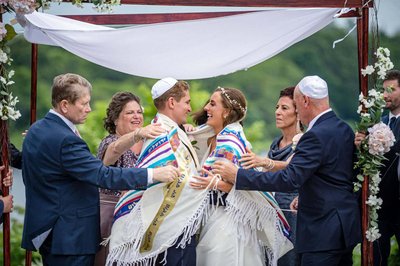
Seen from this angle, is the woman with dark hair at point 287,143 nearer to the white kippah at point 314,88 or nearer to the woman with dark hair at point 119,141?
the white kippah at point 314,88

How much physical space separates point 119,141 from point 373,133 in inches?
72.2

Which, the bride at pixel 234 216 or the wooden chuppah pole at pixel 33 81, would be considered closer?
the bride at pixel 234 216

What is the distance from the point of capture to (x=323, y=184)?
5.30 m

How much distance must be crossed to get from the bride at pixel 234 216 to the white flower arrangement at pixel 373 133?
2.39ft

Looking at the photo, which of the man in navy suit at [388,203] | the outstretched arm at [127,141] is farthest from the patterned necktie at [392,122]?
the outstretched arm at [127,141]

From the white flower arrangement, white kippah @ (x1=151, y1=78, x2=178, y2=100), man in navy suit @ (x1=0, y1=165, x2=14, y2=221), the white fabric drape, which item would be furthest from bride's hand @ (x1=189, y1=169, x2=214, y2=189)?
man in navy suit @ (x1=0, y1=165, x2=14, y2=221)

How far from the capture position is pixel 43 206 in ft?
17.1

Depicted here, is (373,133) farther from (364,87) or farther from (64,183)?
(64,183)

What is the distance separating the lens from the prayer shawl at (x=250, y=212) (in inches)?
220

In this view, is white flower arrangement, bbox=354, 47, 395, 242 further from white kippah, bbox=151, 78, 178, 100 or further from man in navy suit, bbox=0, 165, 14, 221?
man in navy suit, bbox=0, 165, 14, 221

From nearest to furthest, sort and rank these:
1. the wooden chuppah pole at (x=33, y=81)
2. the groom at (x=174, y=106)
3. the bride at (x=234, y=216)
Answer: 1. the bride at (x=234, y=216)
2. the groom at (x=174, y=106)
3. the wooden chuppah pole at (x=33, y=81)

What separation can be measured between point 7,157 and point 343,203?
A: 7.73 feet

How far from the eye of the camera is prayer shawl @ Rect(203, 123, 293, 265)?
5.59m

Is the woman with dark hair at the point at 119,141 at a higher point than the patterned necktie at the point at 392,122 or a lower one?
lower
